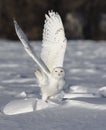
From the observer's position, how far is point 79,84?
6164 millimetres

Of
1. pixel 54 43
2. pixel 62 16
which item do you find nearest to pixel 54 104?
pixel 54 43

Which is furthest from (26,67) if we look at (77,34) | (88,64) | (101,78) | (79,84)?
(77,34)

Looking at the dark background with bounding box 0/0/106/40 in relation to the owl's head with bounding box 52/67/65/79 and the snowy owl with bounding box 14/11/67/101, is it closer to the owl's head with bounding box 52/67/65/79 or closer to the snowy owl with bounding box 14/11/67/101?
the snowy owl with bounding box 14/11/67/101

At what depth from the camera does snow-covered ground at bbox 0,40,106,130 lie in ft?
11.7

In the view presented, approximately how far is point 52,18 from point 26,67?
13.0ft

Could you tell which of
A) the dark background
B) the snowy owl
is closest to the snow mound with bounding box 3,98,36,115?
the snowy owl

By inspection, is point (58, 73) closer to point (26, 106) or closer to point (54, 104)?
point (54, 104)

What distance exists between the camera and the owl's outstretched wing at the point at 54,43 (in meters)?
4.35

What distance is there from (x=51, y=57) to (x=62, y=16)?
512 inches

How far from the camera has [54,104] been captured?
4117 mm

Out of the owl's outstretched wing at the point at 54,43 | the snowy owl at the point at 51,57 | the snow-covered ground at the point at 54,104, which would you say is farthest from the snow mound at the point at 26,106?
the owl's outstretched wing at the point at 54,43

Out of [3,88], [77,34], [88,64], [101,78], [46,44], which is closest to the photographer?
[46,44]

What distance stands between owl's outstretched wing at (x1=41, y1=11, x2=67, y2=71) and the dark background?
12279 mm

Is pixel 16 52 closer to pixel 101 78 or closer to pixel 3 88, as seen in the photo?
pixel 101 78
